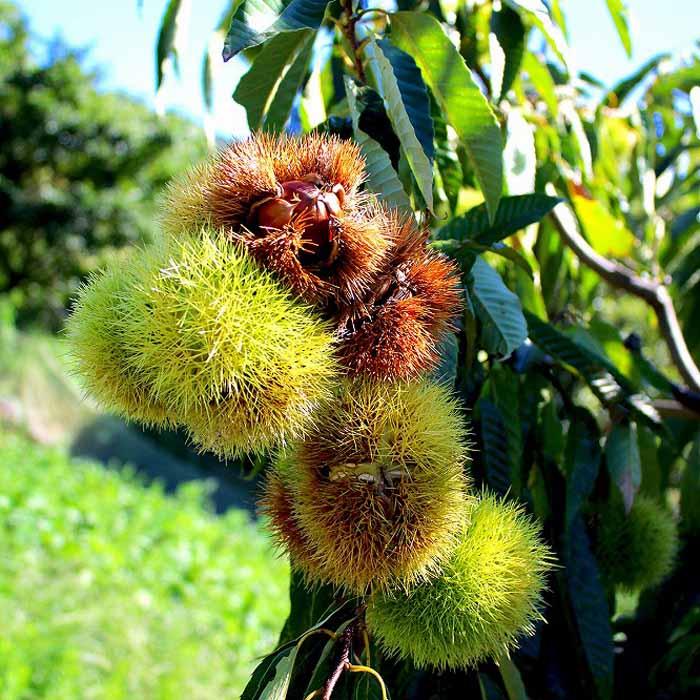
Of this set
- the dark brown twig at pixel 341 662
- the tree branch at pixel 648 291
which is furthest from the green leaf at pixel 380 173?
the tree branch at pixel 648 291

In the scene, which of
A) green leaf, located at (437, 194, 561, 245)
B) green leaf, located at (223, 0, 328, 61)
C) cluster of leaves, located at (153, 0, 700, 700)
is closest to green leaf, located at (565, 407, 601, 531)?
cluster of leaves, located at (153, 0, 700, 700)

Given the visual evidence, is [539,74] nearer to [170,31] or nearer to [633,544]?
[170,31]

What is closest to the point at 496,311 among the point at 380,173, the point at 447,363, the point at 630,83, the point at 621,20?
the point at 447,363

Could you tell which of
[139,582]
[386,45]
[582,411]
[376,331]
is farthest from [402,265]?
[139,582]

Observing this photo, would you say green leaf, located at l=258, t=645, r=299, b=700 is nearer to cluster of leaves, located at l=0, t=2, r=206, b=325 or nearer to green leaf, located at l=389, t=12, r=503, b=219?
green leaf, located at l=389, t=12, r=503, b=219

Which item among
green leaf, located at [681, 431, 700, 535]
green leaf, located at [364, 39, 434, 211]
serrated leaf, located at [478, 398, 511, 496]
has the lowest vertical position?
green leaf, located at [681, 431, 700, 535]

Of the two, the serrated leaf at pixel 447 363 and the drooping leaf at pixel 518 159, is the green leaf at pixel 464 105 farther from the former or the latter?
the drooping leaf at pixel 518 159
